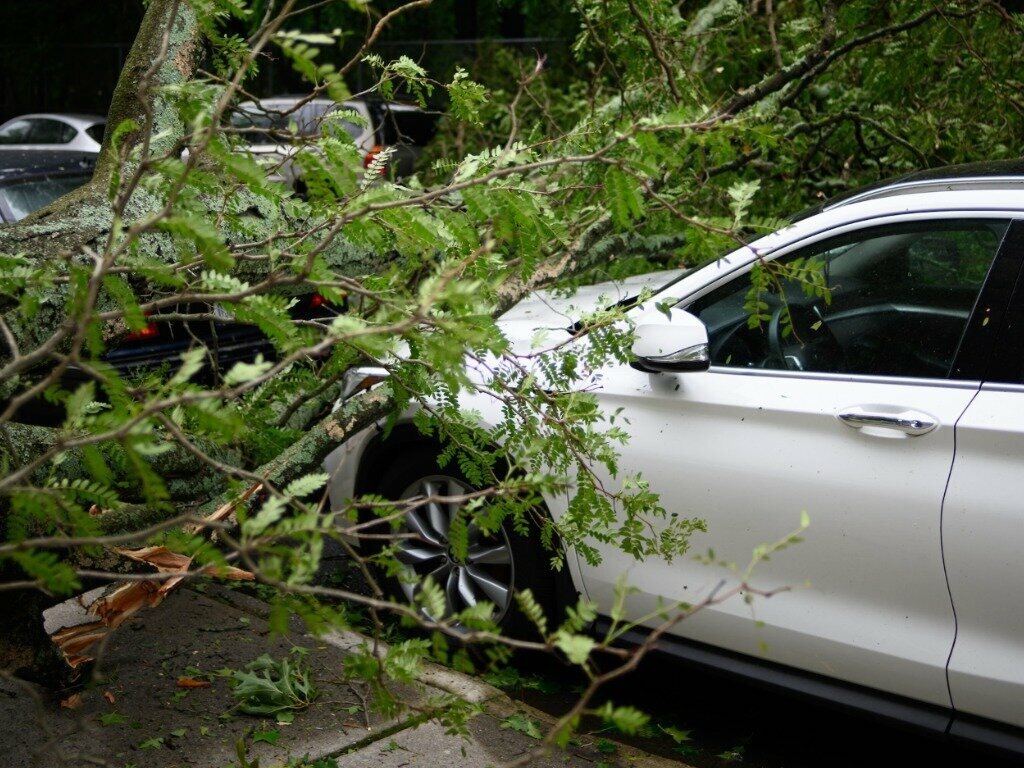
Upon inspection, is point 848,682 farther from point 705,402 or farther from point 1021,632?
point 705,402

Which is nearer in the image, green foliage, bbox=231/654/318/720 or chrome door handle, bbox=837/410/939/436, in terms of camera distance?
chrome door handle, bbox=837/410/939/436

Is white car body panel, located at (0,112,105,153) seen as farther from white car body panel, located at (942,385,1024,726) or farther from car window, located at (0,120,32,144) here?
white car body panel, located at (942,385,1024,726)

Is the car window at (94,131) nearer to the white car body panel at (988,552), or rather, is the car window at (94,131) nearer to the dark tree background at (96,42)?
the dark tree background at (96,42)

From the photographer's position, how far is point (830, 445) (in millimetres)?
3244

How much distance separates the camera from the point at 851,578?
3207 millimetres

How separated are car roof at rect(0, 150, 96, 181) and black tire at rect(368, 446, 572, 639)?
4.60 m

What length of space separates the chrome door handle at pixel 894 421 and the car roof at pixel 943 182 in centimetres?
74

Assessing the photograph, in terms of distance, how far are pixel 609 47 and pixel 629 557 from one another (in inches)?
117

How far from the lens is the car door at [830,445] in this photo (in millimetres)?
3105

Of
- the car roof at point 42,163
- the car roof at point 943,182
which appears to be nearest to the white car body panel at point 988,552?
the car roof at point 943,182

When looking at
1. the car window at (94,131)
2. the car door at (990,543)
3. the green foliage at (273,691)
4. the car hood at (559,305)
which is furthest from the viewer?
the car window at (94,131)

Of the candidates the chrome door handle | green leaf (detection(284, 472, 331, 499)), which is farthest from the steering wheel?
green leaf (detection(284, 472, 331, 499))

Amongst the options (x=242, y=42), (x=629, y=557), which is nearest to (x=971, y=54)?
(x=629, y=557)

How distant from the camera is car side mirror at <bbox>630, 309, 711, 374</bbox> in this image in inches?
136
